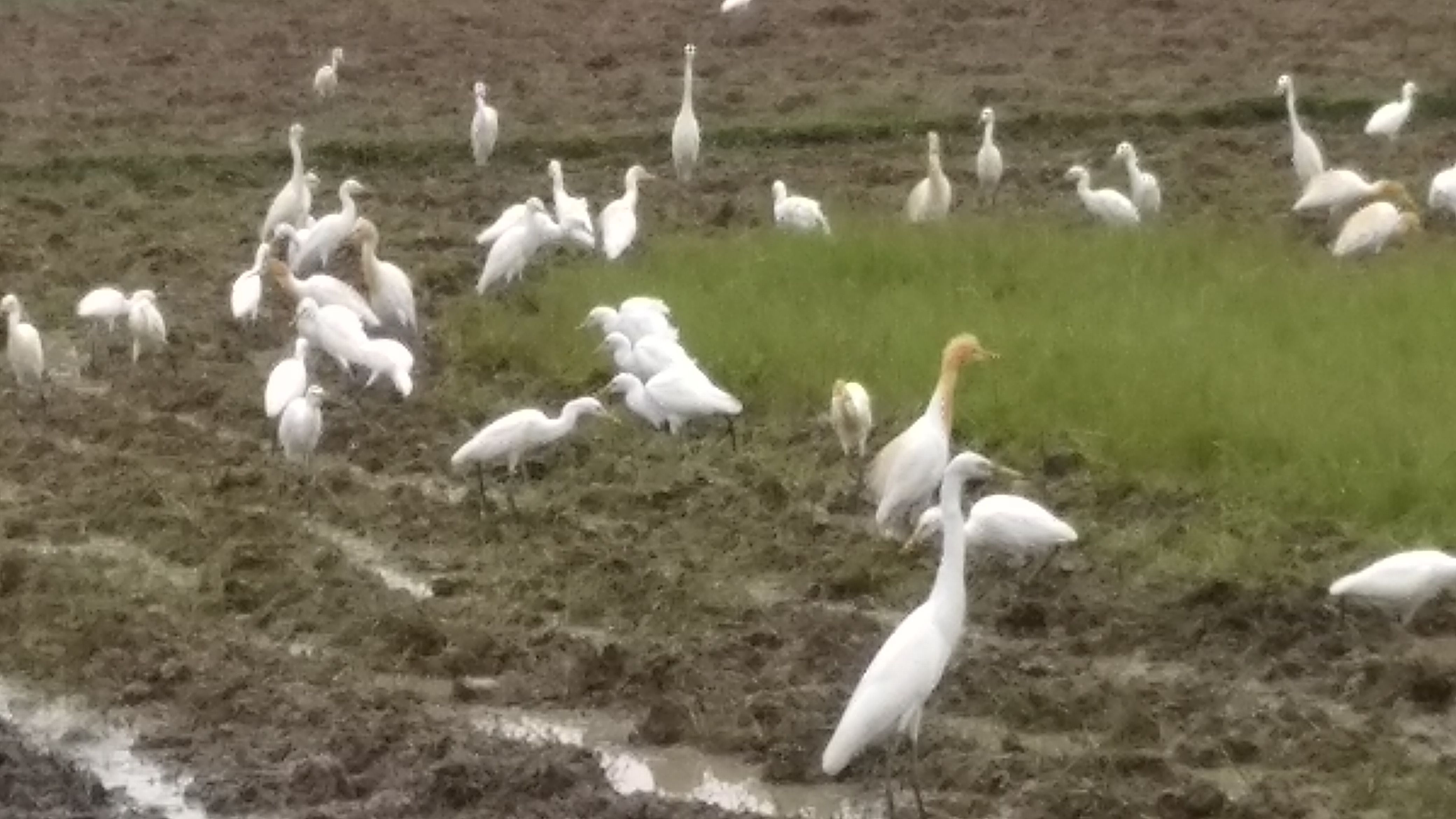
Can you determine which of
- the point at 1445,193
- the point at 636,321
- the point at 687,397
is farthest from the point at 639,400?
the point at 1445,193

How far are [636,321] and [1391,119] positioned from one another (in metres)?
8.31

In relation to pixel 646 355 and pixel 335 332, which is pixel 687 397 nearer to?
pixel 646 355

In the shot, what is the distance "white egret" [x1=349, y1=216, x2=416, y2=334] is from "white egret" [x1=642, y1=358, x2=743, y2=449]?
264cm

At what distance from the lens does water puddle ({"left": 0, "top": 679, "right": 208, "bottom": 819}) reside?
7.45 m

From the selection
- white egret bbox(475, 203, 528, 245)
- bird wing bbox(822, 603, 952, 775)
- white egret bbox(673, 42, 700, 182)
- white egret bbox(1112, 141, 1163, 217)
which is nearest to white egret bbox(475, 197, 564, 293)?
white egret bbox(475, 203, 528, 245)

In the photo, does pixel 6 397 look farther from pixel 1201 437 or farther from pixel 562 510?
pixel 1201 437

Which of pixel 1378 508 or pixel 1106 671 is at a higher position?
pixel 1378 508

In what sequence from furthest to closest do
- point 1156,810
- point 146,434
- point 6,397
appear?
point 6,397 → point 146,434 → point 1156,810

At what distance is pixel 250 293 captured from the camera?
13281mm

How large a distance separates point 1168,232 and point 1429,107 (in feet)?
20.9

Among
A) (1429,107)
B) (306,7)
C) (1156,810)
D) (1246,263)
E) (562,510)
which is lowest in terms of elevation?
(1156,810)

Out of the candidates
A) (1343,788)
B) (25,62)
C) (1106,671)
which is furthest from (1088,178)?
(25,62)

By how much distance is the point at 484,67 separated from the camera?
2253cm

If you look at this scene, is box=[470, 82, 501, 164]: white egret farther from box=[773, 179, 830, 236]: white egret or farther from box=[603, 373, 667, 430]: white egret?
box=[603, 373, 667, 430]: white egret
